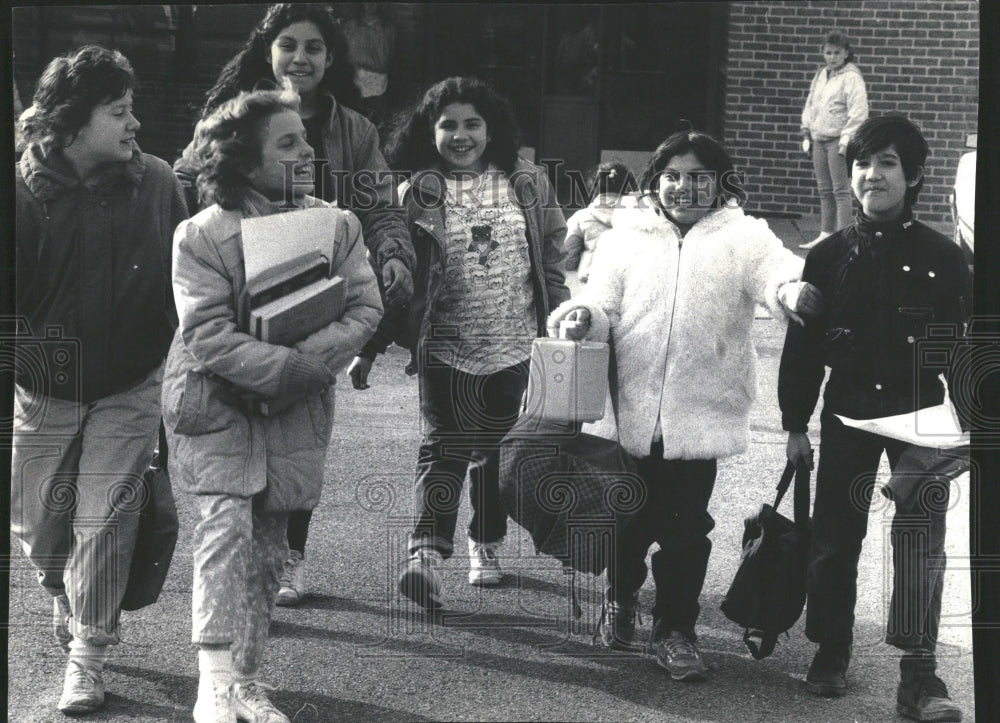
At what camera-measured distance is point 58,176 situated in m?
4.09

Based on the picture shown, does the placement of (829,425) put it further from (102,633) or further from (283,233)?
(102,633)

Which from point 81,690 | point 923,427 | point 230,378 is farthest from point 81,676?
point 923,427

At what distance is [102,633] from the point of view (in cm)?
414

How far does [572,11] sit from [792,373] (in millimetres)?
7371

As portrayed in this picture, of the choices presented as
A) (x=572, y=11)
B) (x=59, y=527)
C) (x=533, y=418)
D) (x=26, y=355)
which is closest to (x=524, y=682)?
(x=533, y=418)

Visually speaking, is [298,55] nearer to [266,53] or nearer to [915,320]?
[266,53]

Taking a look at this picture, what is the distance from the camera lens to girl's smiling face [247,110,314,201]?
12.9 ft

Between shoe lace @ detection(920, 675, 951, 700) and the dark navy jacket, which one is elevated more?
the dark navy jacket

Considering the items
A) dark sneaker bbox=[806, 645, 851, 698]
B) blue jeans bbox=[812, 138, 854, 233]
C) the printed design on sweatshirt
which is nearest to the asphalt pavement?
dark sneaker bbox=[806, 645, 851, 698]

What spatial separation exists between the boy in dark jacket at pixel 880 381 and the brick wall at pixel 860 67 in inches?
181

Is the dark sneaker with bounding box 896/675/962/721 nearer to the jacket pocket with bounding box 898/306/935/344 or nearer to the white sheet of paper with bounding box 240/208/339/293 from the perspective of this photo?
the jacket pocket with bounding box 898/306/935/344

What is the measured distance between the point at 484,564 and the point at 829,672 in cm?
138

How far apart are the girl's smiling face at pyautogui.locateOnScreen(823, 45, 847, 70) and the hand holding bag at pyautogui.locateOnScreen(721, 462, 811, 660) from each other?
456cm

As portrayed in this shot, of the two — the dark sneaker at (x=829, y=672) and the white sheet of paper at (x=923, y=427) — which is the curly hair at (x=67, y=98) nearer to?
the white sheet of paper at (x=923, y=427)
